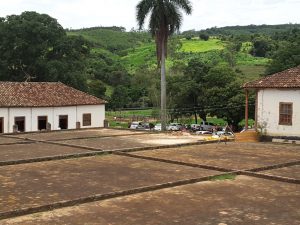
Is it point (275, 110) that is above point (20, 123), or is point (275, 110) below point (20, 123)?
above

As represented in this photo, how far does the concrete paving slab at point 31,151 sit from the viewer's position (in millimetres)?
15663

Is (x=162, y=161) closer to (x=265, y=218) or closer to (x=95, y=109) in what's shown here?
(x=265, y=218)

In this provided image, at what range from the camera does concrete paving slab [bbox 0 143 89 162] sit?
617 inches

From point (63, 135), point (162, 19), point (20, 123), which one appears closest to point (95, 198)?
point (63, 135)

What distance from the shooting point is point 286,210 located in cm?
855

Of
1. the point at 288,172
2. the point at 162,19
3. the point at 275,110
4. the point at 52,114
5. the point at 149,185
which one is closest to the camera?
the point at 149,185

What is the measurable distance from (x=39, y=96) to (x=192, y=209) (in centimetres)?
2456

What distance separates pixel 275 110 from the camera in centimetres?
2089

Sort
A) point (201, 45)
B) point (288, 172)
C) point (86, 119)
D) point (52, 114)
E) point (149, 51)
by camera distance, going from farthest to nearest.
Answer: point (149, 51) < point (201, 45) < point (86, 119) < point (52, 114) < point (288, 172)

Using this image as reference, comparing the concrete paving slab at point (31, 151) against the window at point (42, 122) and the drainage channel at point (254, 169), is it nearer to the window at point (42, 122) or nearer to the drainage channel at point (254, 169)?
the drainage channel at point (254, 169)

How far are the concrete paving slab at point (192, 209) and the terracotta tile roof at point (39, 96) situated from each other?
70.4 feet

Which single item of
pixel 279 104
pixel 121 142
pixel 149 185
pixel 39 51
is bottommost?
pixel 149 185

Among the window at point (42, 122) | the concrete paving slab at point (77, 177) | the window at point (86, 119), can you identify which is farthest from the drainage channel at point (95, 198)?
the window at point (86, 119)

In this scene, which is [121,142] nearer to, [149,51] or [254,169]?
[254,169]
